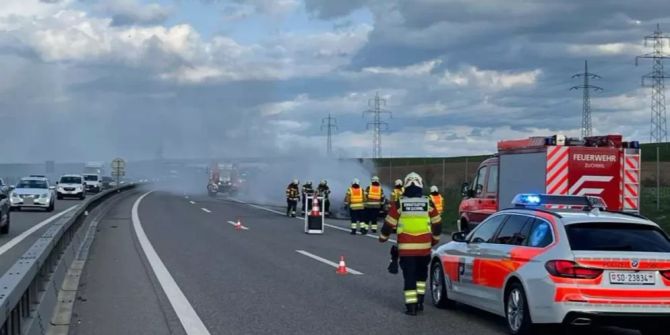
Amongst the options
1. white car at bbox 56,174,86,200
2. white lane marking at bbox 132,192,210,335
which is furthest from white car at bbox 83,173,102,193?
white lane marking at bbox 132,192,210,335

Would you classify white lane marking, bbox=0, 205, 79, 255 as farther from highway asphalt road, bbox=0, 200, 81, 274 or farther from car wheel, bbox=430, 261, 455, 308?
car wheel, bbox=430, 261, 455, 308

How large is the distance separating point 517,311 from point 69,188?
5119 cm

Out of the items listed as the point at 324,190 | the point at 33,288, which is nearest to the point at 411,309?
the point at 33,288

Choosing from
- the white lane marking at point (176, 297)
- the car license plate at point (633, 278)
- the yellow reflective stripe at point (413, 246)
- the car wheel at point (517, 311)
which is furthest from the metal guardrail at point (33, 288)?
the car license plate at point (633, 278)

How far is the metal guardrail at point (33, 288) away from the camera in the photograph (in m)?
7.10

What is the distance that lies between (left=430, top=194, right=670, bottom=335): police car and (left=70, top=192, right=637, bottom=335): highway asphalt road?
0.66 m

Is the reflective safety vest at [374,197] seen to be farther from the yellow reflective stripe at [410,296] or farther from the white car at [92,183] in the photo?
the white car at [92,183]

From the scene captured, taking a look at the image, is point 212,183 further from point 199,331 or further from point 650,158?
point 199,331

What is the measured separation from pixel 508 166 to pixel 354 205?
27.3ft

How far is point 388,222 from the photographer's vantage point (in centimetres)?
1187

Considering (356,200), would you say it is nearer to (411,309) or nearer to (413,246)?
(413,246)

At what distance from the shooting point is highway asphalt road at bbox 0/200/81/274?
727 inches

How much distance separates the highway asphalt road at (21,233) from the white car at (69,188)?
1820cm

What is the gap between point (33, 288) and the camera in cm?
938
